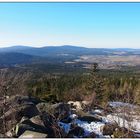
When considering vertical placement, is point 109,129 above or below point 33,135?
below

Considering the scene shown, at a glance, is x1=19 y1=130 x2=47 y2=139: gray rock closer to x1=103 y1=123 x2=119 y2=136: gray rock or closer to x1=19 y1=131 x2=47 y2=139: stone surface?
x1=19 y1=131 x2=47 y2=139: stone surface

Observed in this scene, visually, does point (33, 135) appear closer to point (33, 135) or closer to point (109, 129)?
point (33, 135)

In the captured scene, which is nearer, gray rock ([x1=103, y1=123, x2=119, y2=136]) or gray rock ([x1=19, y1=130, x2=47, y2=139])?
gray rock ([x1=19, y1=130, x2=47, y2=139])

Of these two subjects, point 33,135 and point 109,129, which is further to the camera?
point 109,129

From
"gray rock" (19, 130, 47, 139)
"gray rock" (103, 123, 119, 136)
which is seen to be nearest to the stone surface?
"gray rock" (19, 130, 47, 139)

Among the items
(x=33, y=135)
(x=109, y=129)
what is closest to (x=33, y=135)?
(x=33, y=135)

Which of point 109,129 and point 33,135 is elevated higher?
point 33,135

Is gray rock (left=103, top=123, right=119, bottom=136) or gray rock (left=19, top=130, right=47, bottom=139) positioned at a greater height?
gray rock (left=19, top=130, right=47, bottom=139)

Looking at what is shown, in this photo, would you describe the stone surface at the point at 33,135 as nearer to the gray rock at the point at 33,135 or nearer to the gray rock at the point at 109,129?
the gray rock at the point at 33,135

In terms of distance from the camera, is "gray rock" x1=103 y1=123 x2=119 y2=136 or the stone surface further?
"gray rock" x1=103 y1=123 x2=119 y2=136

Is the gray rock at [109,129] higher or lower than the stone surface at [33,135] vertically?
lower

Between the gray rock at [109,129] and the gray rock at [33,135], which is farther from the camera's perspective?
the gray rock at [109,129]

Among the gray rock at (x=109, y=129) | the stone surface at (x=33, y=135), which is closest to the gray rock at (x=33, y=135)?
the stone surface at (x=33, y=135)

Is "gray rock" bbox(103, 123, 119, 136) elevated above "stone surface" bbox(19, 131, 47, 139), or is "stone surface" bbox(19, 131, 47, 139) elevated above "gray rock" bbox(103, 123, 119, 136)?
"stone surface" bbox(19, 131, 47, 139)
